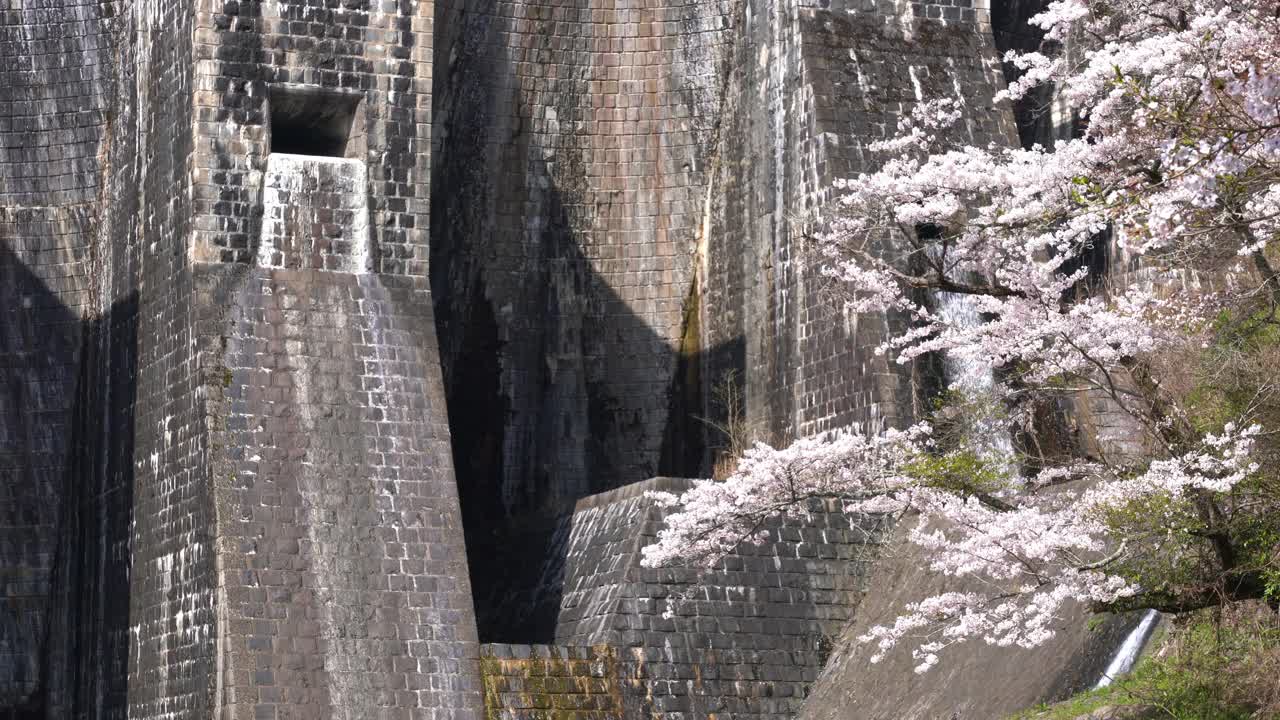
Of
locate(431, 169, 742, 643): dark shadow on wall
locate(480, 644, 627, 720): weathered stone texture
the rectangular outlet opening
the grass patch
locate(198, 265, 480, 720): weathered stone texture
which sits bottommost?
the grass patch

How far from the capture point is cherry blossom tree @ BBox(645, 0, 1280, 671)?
11.8m

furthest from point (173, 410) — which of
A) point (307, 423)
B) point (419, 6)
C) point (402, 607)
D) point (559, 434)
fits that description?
point (559, 434)

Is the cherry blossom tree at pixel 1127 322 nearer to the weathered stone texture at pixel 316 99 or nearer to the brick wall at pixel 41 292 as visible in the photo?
the weathered stone texture at pixel 316 99

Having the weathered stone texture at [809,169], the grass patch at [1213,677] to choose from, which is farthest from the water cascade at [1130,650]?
the weathered stone texture at [809,169]

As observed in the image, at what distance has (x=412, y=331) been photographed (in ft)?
65.1

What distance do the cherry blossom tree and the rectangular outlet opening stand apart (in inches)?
247

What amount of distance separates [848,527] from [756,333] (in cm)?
303

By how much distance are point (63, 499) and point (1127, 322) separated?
13.8 m

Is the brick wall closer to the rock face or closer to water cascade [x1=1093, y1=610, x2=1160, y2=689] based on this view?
the rock face

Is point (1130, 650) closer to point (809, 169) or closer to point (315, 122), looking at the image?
point (809, 169)

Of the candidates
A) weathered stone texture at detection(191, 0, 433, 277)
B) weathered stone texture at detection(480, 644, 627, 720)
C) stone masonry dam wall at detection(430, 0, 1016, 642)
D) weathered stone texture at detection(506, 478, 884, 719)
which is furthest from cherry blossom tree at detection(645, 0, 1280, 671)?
stone masonry dam wall at detection(430, 0, 1016, 642)

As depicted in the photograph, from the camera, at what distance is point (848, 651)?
65.2 ft

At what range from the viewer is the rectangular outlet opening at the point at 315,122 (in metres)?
20.0

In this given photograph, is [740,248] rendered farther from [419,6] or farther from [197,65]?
[197,65]
